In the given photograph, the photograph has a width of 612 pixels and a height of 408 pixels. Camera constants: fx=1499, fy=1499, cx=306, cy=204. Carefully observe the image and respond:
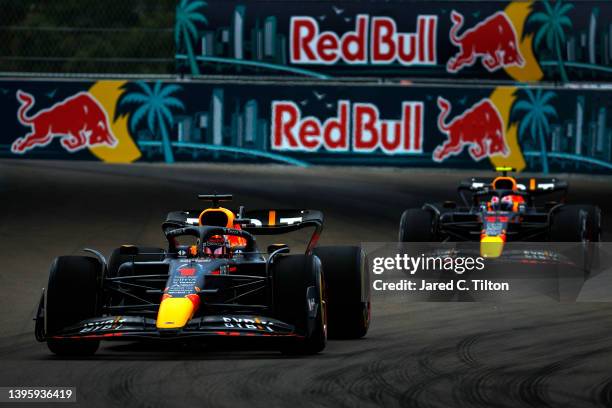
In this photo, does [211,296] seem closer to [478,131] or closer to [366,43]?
[478,131]

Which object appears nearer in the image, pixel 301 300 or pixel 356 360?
pixel 356 360

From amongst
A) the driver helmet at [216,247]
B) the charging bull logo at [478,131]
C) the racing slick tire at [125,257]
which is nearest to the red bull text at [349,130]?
the charging bull logo at [478,131]

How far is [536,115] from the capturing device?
29078 millimetres

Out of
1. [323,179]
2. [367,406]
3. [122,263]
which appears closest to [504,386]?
[367,406]

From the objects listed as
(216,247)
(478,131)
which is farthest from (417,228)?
(478,131)

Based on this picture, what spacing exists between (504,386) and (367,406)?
3.67ft

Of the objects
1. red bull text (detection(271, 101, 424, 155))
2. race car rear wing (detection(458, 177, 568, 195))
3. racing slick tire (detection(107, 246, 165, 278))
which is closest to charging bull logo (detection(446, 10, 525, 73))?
red bull text (detection(271, 101, 424, 155))

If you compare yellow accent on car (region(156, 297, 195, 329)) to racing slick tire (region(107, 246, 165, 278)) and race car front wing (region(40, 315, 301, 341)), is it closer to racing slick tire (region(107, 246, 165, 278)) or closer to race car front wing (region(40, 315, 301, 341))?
race car front wing (region(40, 315, 301, 341))

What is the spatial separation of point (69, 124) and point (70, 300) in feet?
63.8

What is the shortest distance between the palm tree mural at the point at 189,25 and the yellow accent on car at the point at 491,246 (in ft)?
51.3

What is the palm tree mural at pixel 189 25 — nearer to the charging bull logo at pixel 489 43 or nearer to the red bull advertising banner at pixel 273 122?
the red bull advertising banner at pixel 273 122

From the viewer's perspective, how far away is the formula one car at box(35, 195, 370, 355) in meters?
10.5

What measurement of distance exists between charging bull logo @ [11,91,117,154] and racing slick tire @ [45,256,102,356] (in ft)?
63.0

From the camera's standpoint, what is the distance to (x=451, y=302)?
46.8ft
